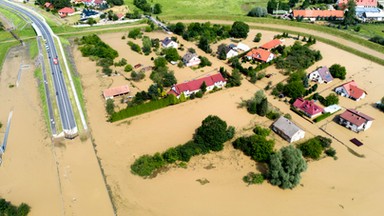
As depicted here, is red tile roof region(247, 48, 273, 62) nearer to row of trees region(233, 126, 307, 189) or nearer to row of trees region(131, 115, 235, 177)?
row of trees region(131, 115, 235, 177)

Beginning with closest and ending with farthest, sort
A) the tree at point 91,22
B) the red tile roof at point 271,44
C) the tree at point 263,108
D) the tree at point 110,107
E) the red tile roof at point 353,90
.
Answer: the tree at point 263,108, the tree at point 110,107, the red tile roof at point 353,90, the red tile roof at point 271,44, the tree at point 91,22

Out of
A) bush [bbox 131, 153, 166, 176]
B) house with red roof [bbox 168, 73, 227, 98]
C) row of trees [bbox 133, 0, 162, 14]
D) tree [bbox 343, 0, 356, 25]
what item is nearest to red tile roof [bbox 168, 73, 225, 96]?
house with red roof [bbox 168, 73, 227, 98]

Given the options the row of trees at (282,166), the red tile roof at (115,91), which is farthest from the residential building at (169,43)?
the row of trees at (282,166)

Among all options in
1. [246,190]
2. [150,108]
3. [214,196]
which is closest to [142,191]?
[214,196]

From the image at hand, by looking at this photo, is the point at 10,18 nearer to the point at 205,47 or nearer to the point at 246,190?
the point at 205,47

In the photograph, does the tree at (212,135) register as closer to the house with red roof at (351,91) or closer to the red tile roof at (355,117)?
the red tile roof at (355,117)

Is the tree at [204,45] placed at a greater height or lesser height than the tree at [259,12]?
lesser
